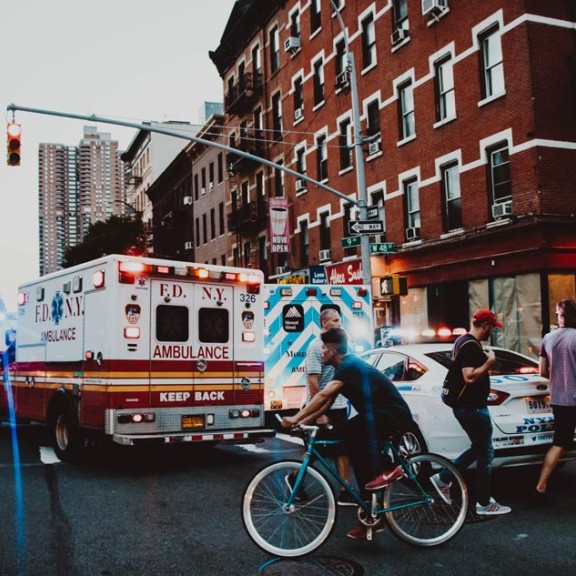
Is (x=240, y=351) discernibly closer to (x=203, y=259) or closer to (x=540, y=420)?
(x=540, y=420)

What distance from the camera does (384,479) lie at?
5.48 m

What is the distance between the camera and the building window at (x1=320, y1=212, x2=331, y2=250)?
29.1m

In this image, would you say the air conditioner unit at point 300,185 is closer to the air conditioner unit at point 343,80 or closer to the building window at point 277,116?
the building window at point 277,116

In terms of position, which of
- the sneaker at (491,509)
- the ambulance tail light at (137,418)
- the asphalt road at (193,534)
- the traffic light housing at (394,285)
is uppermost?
the traffic light housing at (394,285)

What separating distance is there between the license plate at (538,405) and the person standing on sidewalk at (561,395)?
350 millimetres

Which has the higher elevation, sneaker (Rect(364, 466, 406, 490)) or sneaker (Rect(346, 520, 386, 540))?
sneaker (Rect(364, 466, 406, 490))

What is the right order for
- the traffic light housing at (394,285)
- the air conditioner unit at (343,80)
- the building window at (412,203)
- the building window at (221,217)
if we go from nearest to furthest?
the traffic light housing at (394,285), the building window at (412,203), the air conditioner unit at (343,80), the building window at (221,217)

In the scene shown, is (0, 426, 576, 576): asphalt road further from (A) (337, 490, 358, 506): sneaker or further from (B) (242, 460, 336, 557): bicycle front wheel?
(A) (337, 490, 358, 506): sneaker

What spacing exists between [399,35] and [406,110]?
2443mm

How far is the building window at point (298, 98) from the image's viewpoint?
3131cm

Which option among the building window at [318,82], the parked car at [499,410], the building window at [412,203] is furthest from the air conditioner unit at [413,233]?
the parked car at [499,410]

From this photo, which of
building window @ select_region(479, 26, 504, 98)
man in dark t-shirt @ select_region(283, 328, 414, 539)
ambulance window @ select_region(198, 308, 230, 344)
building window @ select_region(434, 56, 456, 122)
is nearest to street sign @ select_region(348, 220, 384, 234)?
building window @ select_region(479, 26, 504, 98)

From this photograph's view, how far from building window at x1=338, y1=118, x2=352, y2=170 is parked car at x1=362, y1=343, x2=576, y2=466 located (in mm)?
19667

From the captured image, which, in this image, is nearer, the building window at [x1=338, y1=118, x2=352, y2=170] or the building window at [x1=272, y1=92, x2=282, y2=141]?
the building window at [x1=338, y1=118, x2=352, y2=170]
